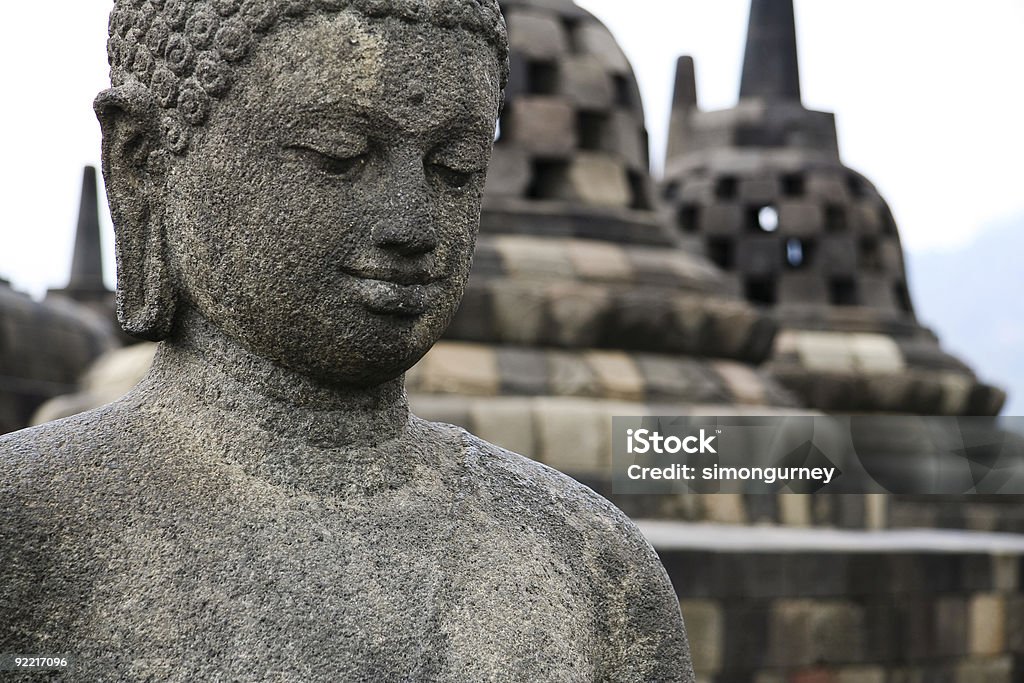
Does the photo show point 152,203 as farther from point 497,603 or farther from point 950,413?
point 950,413

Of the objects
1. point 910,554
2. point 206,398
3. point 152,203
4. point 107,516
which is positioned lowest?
point 910,554

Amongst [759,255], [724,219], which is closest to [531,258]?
[724,219]

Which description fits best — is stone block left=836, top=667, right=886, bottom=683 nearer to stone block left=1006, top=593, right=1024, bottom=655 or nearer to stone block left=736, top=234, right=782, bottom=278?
stone block left=1006, top=593, right=1024, bottom=655

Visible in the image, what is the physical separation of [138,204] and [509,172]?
301 inches

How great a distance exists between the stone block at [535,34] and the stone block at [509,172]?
853mm

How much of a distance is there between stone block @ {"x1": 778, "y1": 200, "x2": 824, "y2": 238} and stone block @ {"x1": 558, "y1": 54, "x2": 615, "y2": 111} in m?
7.97

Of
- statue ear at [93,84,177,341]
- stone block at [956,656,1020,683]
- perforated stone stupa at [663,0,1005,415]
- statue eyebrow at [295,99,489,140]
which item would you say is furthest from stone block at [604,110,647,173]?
statue eyebrow at [295,99,489,140]

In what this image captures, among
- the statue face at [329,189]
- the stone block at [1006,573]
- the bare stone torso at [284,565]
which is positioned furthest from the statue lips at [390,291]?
the stone block at [1006,573]

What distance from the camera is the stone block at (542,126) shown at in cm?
1011

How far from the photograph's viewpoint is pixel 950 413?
56.5 feet

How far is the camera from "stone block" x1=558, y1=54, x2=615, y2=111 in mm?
10320

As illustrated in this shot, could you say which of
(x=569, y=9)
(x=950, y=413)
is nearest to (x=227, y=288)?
(x=569, y=9)

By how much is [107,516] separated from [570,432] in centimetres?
595

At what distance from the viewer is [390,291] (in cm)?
230
